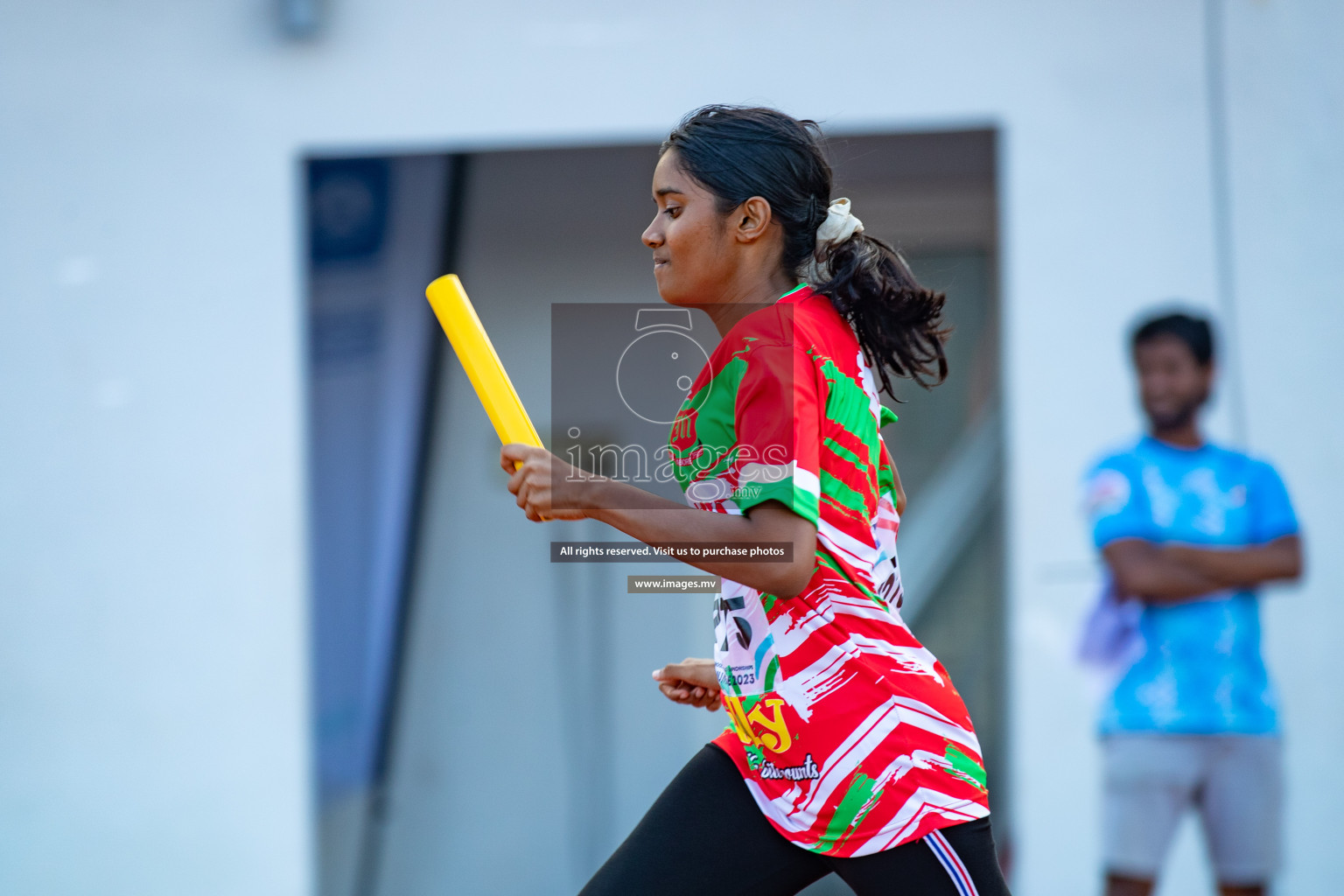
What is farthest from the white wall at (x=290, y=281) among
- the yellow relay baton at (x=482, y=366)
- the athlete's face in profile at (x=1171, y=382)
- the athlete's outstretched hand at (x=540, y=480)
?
the athlete's outstretched hand at (x=540, y=480)

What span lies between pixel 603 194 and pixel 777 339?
2.47m

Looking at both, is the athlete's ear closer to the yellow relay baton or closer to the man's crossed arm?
the yellow relay baton

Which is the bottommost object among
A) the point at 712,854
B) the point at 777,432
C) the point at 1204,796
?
the point at 1204,796

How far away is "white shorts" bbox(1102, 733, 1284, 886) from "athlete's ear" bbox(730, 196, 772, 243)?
1.76 metres

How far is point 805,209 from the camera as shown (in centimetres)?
166

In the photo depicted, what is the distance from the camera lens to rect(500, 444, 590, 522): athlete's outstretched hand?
138cm

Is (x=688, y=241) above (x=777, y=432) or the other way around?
above

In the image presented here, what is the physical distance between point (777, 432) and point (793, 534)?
0.37ft

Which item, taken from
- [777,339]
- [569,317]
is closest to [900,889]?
[777,339]

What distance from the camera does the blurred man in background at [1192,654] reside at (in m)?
2.70

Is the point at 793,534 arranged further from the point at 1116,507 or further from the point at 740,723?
the point at 1116,507

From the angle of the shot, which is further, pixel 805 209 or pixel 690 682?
pixel 690 682

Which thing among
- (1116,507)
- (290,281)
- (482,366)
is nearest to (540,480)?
(482,366)

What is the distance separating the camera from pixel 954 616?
3664mm
